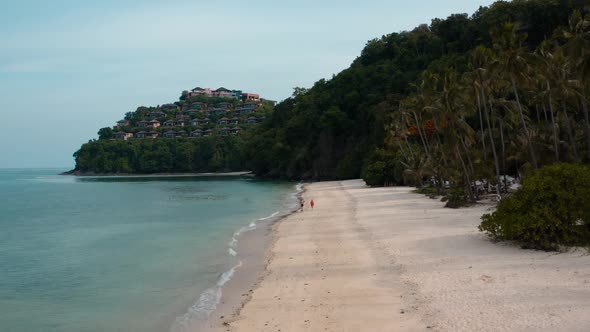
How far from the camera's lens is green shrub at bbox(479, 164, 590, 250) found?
1499 centimetres

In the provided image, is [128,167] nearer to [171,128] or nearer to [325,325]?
[171,128]

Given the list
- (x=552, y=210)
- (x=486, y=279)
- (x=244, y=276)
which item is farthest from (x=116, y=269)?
(x=552, y=210)

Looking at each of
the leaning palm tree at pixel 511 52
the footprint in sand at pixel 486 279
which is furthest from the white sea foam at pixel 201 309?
the leaning palm tree at pixel 511 52

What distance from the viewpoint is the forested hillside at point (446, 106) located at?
991 inches

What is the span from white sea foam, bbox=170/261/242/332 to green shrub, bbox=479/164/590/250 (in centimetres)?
940

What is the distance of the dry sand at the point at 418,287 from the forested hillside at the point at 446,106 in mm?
9908

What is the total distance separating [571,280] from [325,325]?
6038 mm

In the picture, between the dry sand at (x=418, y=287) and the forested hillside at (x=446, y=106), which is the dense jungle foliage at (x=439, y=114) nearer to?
the forested hillside at (x=446, y=106)

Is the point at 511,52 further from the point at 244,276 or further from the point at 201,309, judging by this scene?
the point at 201,309

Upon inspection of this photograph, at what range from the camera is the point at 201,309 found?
43.4 feet

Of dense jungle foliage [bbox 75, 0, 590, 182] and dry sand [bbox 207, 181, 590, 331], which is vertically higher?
dense jungle foliage [bbox 75, 0, 590, 182]

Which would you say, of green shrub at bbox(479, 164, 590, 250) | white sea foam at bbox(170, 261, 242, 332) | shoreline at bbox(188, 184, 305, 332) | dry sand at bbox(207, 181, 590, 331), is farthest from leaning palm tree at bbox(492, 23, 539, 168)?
white sea foam at bbox(170, 261, 242, 332)

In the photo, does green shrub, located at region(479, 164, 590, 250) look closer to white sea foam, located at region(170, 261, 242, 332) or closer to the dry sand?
the dry sand

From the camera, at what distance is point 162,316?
1313 centimetres
